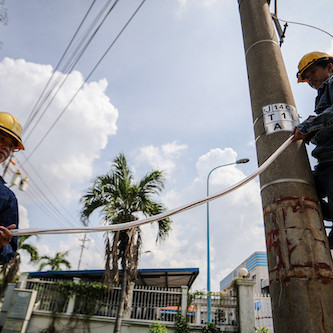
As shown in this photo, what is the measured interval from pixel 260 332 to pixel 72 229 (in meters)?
10.0

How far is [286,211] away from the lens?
1181mm

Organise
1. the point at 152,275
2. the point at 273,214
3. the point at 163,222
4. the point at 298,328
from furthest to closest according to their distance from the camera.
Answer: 1. the point at 152,275
2. the point at 163,222
3. the point at 273,214
4. the point at 298,328

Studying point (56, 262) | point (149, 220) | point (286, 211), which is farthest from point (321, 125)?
point (56, 262)

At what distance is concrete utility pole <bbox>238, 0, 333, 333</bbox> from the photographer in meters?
1.00

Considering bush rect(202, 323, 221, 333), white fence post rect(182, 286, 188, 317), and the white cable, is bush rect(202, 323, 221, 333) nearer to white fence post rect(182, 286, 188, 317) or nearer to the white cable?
white fence post rect(182, 286, 188, 317)

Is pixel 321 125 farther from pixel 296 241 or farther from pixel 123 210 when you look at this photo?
pixel 123 210

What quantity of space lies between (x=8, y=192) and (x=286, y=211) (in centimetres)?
168

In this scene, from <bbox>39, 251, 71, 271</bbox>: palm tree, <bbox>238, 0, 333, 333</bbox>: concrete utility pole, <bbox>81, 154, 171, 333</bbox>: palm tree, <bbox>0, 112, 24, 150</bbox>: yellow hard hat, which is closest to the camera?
<bbox>238, 0, 333, 333</bbox>: concrete utility pole

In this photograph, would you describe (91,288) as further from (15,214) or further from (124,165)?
(15,214)

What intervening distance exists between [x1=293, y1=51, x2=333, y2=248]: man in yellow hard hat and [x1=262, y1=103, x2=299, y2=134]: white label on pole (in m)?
0.09

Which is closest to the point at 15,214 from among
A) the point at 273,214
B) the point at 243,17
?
the point at 273,214

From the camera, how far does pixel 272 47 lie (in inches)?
64.7

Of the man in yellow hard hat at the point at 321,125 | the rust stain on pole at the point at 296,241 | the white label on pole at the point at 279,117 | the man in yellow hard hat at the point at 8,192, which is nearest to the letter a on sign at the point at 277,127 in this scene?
the white label on pole at the point at 279,117

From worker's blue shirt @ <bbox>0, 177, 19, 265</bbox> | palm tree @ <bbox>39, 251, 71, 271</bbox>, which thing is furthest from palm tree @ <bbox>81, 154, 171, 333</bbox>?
palm tree @ <bbox>39, 251, 71, 271</bbox>
